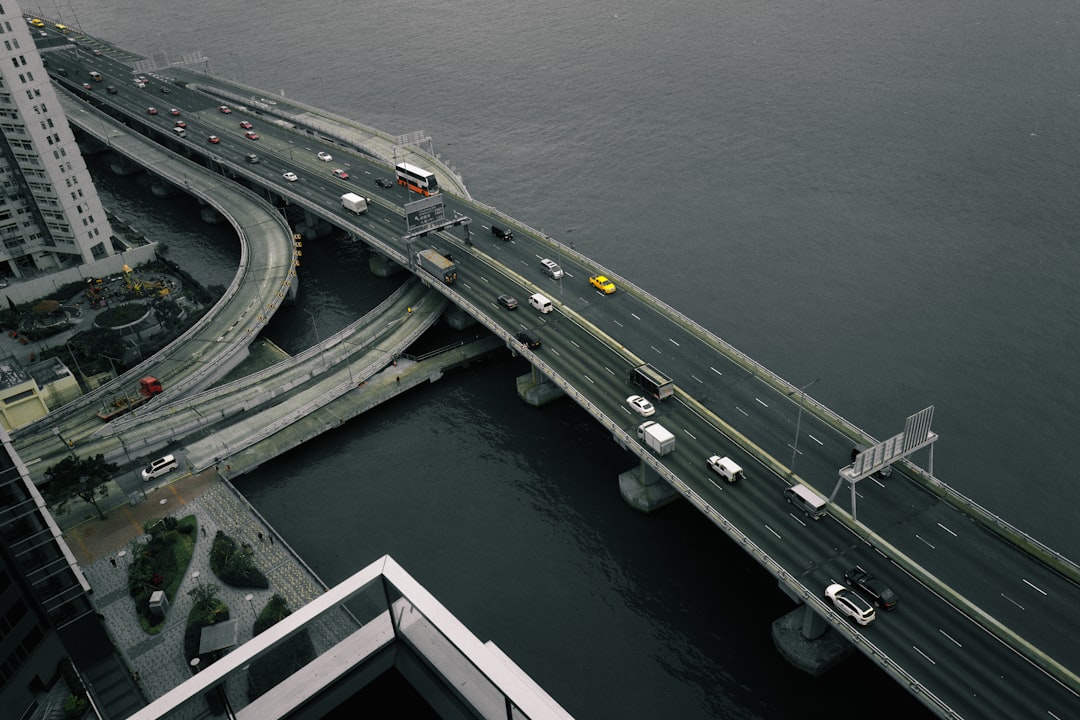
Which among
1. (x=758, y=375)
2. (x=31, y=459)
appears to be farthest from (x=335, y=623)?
(x=31, y=459)

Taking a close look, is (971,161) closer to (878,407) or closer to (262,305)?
(878,407)

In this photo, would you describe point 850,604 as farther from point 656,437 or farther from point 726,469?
point 656,437

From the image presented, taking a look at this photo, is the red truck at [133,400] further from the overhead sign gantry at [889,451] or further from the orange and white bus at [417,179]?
the overhead sign gantry at [889,451]

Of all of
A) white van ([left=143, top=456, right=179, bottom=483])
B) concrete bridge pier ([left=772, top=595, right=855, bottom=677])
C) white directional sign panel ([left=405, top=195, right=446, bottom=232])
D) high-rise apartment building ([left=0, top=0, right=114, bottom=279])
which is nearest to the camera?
concrete bridge pier ([left=772, top=595, right=855, bottom=677])

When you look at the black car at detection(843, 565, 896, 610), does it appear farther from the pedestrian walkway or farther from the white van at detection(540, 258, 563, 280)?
the white van at detection(540, 258, 563, 280)

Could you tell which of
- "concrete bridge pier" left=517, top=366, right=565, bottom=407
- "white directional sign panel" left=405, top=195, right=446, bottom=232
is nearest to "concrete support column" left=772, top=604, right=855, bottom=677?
"concrete bridge pier" left=517, top=366, right=565, bottom=407

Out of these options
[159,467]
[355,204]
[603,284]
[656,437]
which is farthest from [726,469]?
[355,204]
